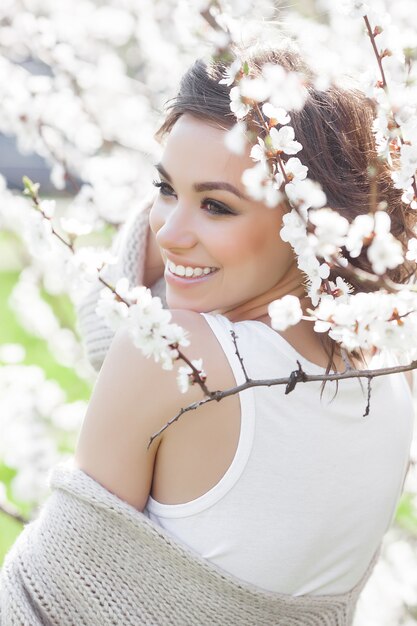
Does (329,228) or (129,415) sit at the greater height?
(329,228)

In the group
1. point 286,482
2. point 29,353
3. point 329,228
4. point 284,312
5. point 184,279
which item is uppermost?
point 329,228

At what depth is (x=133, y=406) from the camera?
1.29m

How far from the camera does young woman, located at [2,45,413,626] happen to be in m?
1.29

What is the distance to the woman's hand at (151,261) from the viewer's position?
1.92 metres

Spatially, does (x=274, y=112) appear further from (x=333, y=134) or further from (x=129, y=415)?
(x=129, y=415)

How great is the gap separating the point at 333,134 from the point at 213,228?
0.24 metres

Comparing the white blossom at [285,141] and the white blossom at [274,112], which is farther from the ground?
the white blossom at [274,112]

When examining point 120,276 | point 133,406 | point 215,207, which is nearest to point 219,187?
point 215,207

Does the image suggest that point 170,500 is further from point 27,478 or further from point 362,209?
point 27,478

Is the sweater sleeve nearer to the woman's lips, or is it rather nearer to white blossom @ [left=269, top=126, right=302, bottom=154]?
the woman's lips

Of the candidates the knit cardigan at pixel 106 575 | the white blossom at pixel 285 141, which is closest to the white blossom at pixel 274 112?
the white blossom at pixel 285 141

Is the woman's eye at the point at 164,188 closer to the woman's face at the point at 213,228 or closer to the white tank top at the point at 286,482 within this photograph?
the woman's face at the point at 213,228

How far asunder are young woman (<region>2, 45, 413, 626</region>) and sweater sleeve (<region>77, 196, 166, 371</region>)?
0.43 meters

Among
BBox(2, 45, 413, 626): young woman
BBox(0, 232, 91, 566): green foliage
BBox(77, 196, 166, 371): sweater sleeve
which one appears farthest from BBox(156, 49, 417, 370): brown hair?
BBox(0, 232, 91, 566): green foliage
